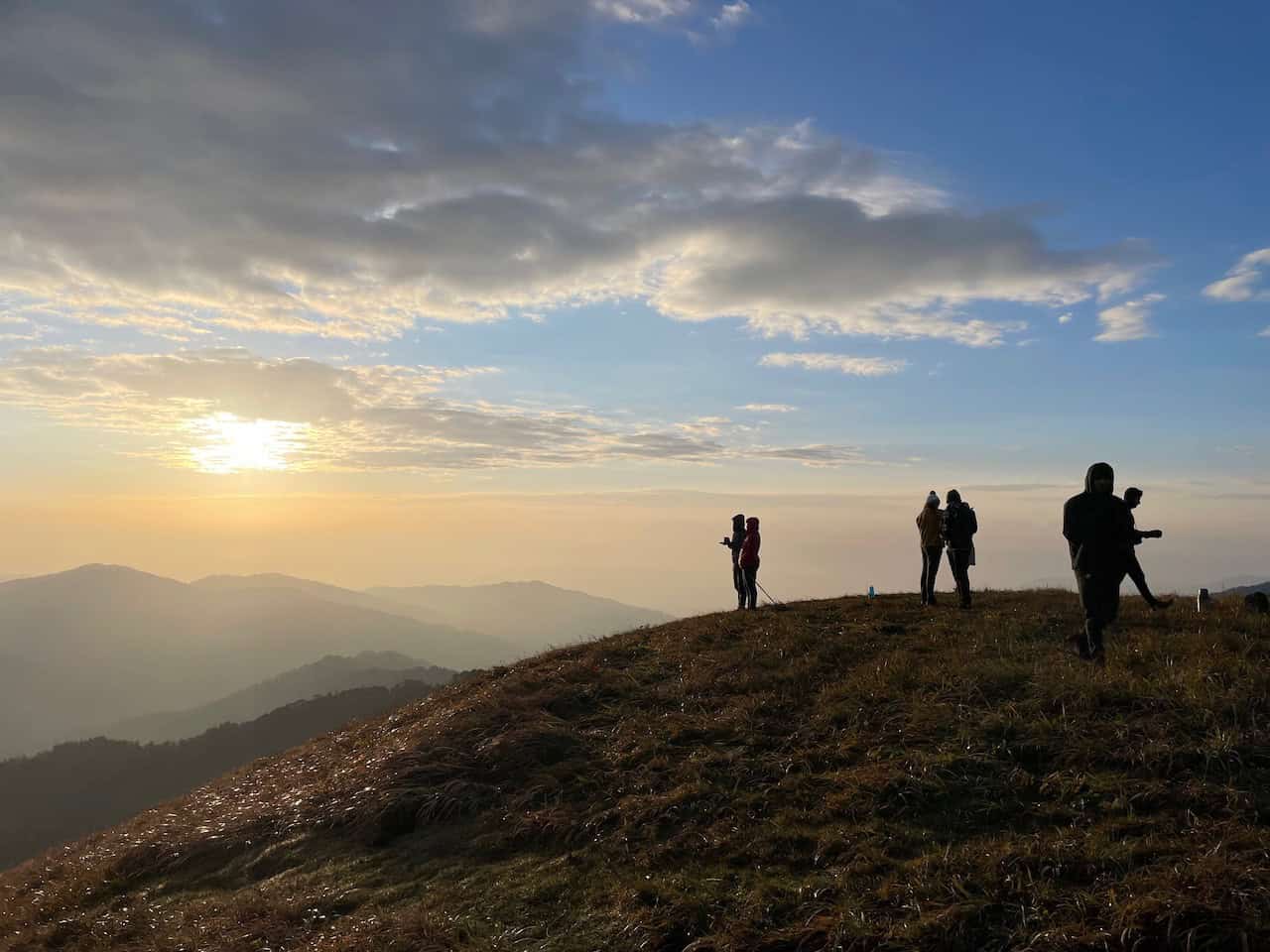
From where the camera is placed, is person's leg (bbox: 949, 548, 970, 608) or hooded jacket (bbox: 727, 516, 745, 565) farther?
hooded jacket (bbox: 727, 516, 745, 565)

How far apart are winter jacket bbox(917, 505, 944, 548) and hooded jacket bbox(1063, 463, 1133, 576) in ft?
19.5

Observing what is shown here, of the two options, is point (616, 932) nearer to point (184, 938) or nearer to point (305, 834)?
point (184, 938)

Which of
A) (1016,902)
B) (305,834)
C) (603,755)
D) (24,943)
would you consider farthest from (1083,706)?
(24,943)

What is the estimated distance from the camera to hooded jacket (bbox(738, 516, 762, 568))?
20797 mm

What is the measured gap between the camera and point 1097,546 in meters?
11.6

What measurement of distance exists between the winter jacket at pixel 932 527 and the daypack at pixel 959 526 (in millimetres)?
709

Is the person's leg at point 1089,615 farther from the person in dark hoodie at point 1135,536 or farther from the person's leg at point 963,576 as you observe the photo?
the person's leg at point 963,576

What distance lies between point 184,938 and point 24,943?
3.00m

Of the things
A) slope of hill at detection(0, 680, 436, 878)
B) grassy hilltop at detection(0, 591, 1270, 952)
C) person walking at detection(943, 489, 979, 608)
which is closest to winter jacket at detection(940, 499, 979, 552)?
person walking at detection(943, 489, 979, 608)

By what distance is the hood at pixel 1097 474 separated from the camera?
39.0 ft

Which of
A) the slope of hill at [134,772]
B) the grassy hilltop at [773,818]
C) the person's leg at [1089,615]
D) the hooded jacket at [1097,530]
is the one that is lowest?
the slope of hill at [134,772]

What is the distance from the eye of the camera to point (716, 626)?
18328 mm

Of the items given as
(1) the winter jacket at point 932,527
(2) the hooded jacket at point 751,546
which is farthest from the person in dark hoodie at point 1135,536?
(2) the hooded jacket at point 751,546

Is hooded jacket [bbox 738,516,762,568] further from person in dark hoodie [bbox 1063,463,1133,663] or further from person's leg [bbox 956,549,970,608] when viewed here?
person in dark hoodie [bbox 1063,463,1133,663]
